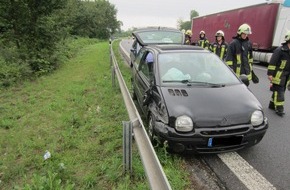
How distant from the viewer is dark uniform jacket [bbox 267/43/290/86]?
605 centimetres

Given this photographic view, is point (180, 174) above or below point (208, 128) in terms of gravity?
below

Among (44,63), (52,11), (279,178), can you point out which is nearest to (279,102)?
(279,178)

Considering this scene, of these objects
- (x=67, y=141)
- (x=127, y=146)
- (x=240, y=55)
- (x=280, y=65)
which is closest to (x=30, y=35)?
(x=67, y=141)

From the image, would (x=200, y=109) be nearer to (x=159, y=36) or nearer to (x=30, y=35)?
(x=159, y=36)

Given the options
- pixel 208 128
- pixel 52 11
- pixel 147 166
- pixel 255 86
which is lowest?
pixel 255 86

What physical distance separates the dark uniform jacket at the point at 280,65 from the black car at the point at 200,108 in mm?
1401

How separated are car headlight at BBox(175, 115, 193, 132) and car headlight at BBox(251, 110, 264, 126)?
0.92 metres

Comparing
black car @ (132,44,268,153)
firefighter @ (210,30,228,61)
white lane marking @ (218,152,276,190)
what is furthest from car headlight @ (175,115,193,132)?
firefighter @ (210,30,228,61)

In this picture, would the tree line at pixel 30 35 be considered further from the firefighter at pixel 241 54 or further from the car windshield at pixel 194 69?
the firefighter at pixel 241 54

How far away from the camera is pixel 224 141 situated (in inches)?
152

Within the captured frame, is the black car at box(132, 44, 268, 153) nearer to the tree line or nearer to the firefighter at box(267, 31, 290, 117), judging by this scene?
the firefighter at box(267, 31, 290, 117)

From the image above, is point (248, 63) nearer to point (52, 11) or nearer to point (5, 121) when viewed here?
point (5, 121)

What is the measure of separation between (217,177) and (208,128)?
2.04 ft

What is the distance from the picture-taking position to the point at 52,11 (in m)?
12.7
